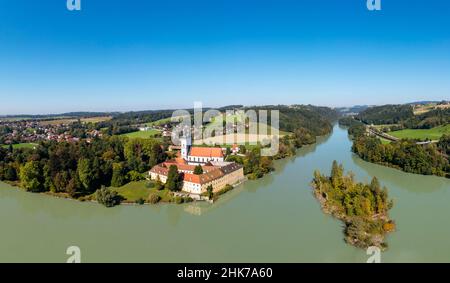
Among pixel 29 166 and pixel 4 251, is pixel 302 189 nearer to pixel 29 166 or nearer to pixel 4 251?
pixel 4 251

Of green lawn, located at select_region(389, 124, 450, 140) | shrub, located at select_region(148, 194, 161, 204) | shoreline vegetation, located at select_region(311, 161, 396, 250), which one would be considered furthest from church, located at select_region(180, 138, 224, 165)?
green lawn, located at select_region(389, 124, 450, 140)

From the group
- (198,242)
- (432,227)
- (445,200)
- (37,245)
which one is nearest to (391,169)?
(445,200)

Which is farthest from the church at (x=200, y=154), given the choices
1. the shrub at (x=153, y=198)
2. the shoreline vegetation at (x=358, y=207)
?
the shoreline vegetation at (x=358, y=207)

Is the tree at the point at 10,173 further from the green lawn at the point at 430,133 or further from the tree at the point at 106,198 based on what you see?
the green lawn at the point at 430,133

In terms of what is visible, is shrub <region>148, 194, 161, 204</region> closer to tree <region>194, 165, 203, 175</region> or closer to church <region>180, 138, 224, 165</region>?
tree <region>194, 165, 203, 175</region>

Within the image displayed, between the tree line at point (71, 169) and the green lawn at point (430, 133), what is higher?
the green lawn at point (430, 133)

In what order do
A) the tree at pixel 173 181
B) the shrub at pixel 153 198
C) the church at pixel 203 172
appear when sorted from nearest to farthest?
1. the shrub at pixel 153 198
2. the church at pixel 203 172
3. the tree at pixel 173 181

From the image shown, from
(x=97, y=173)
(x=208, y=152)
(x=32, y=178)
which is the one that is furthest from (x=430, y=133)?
(x=32, y=178)
